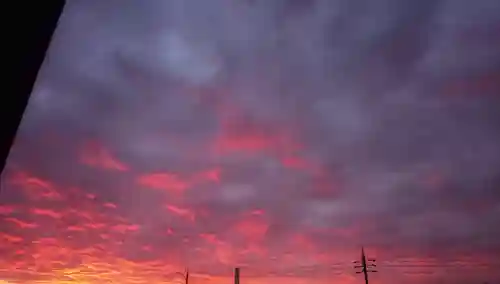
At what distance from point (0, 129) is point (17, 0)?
2.77 ft

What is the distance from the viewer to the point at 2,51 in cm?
238

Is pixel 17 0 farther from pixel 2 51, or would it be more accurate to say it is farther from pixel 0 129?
pixel 0 129

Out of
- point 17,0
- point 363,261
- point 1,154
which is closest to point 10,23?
point 17,0

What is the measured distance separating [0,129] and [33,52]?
0.56 metres

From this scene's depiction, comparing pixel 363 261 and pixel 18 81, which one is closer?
pixel 18 81

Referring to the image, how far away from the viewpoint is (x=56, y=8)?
8.38 feet

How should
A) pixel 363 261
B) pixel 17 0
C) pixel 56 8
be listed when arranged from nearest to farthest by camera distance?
pixel 17 0 < pixel 56 8 < pixel 363 261

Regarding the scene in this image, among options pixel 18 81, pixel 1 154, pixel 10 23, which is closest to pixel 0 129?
pixel 1 154

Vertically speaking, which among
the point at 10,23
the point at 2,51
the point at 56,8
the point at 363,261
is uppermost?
the point at 363,261

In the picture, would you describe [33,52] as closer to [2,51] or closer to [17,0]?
[2,51]

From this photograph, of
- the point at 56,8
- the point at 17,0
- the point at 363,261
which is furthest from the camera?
the point at 363,261

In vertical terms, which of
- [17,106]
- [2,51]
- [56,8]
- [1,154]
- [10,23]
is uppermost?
[56,8]

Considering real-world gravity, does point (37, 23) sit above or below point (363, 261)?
below

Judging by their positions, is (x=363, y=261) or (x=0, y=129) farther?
(x=363, y=261)
